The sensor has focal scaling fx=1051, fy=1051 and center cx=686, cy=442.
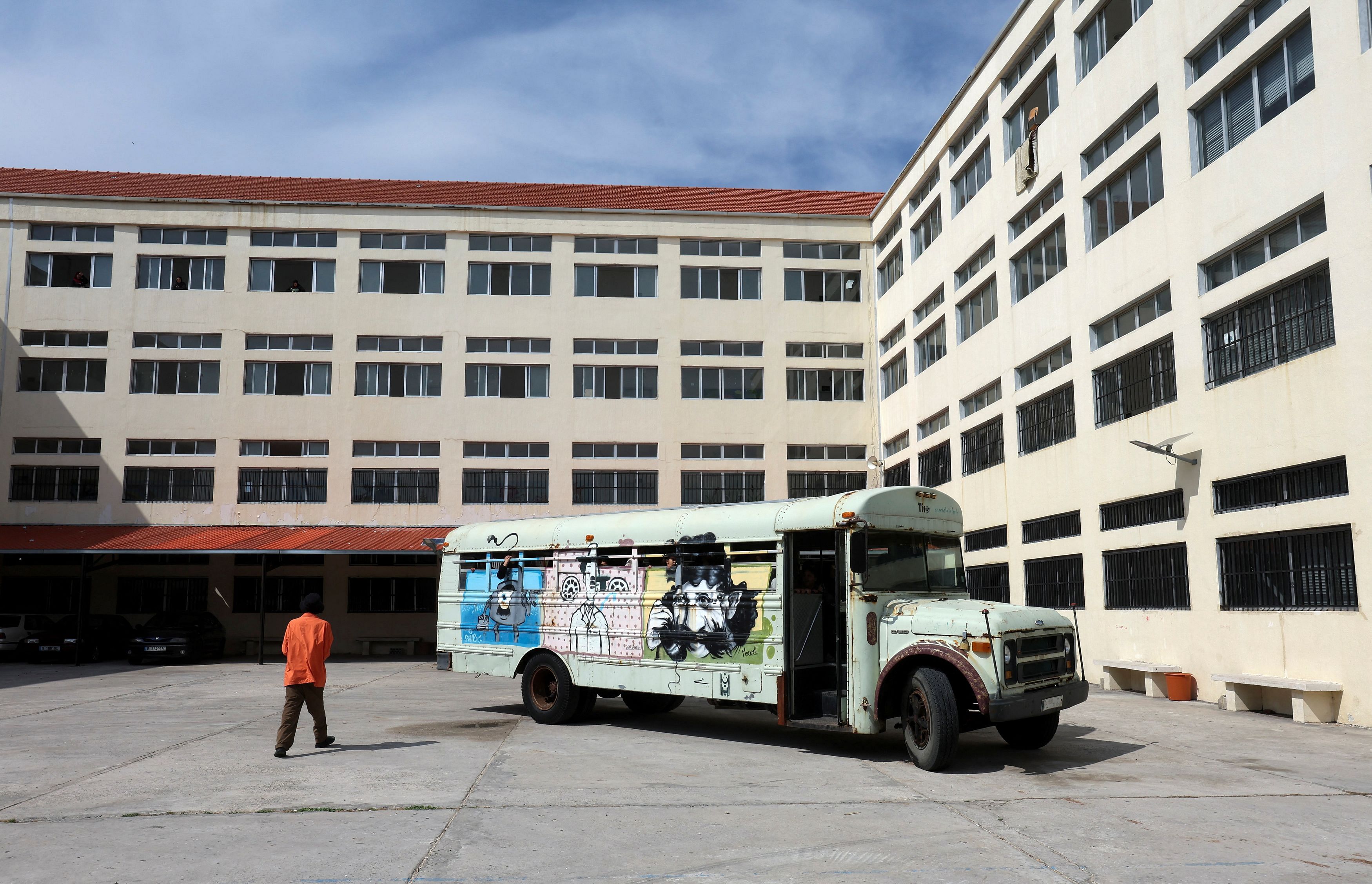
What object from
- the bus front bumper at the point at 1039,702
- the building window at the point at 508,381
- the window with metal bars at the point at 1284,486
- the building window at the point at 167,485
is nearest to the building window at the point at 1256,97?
A: the window with metal bars at the point at 1284,486

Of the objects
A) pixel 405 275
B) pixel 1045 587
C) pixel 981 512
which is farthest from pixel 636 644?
pixel 405 275

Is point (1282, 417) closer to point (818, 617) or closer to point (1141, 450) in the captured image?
point (1141, 450)

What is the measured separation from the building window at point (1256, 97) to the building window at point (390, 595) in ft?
87.2

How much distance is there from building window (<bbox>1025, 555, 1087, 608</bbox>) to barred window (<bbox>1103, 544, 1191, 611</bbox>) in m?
0.89

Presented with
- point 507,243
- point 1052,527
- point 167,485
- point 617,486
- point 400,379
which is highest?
point 507,243

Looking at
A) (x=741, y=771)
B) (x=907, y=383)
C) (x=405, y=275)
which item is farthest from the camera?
(x=405, y=275)

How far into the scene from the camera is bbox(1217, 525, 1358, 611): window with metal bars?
46.9 feet

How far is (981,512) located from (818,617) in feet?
52.4

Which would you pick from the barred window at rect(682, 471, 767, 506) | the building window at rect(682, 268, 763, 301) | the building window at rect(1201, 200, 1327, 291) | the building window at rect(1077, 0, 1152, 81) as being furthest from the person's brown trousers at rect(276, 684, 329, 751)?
the building window at rect(682, 268, 763, 301)

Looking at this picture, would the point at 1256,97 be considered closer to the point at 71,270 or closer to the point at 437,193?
the point at 437,193

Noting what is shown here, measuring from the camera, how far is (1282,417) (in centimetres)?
1536

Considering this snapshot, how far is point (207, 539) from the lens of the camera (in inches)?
1245

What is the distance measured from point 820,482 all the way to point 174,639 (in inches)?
798

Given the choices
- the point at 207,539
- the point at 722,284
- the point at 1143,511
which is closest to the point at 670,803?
the point at 1143,511
